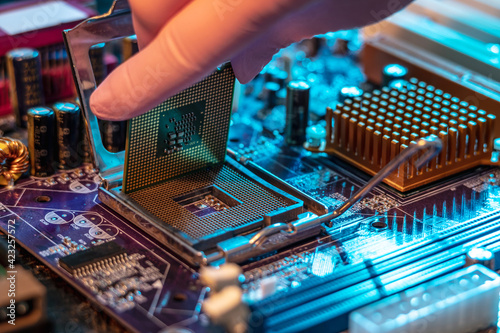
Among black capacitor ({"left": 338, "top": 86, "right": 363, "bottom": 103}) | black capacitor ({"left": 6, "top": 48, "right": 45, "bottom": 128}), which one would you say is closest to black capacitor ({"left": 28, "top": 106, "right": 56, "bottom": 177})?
black capacitor ({"left": 6, "top": 48, "right": 45, "bottom": 128})

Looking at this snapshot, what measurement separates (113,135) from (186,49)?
3.77ft

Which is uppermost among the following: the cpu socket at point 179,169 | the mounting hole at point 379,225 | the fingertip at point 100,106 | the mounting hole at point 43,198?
the fingertip at point 100,106

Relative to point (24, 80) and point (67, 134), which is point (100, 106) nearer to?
point (67, 134)

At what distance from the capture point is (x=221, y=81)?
305 cm

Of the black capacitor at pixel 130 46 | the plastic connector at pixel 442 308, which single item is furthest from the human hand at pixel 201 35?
the black capacitor at pixel 130 46

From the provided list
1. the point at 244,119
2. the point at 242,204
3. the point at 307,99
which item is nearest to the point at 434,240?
the point at 242,204

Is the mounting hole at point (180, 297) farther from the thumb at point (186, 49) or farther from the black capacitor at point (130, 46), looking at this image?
the black capacitor at point (130, 46)

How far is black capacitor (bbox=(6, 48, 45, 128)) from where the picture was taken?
3615mm

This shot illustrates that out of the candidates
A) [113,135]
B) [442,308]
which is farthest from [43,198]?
[442,308]

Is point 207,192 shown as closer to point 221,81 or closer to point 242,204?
point 242,204

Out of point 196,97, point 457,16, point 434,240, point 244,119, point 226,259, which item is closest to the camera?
point 226,259

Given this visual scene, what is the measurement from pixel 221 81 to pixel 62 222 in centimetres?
77

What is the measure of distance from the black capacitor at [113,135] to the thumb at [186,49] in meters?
0.76

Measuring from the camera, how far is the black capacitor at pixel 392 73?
3.74 metres
